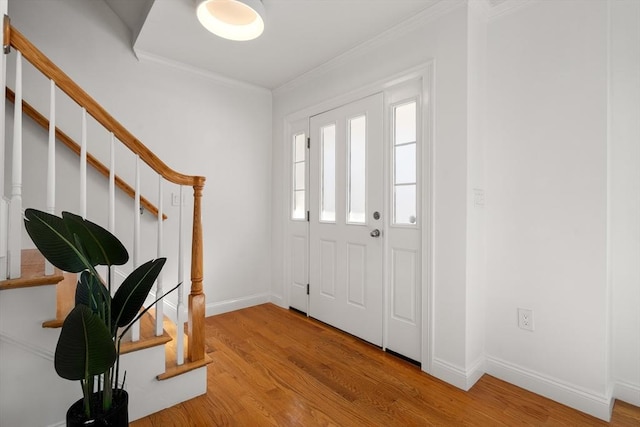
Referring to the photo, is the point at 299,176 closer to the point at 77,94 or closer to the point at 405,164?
the point at 405,164

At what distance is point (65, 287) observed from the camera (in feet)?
6.00

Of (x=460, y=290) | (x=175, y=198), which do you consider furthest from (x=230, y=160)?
(x=460, y=290)

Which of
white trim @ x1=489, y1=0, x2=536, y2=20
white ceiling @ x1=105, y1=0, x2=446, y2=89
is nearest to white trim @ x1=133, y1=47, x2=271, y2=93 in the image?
white ceiling @ x1=105, y1=0, x2=446, y2=89

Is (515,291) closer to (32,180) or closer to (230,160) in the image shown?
(230,160)

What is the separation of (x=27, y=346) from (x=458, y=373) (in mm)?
2233

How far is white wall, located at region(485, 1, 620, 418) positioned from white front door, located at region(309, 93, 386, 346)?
2.59ft

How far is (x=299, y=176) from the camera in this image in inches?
127

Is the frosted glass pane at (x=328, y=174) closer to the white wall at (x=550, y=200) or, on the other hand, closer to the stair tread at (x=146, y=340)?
the white wall at (x=550, y=200)

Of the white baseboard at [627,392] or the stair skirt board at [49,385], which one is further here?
the white baseboard at [627,392]

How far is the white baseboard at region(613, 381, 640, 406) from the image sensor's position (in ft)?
5.65

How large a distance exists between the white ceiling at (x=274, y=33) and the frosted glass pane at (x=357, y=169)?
2.16 feet

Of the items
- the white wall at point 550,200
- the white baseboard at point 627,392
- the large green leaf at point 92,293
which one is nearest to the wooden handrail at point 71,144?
the large green leaf at point 92,293

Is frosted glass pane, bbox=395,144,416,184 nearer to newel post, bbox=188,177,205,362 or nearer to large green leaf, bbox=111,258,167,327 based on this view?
newel post, bbox=188,177,205,362

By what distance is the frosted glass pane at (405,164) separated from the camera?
222cm
